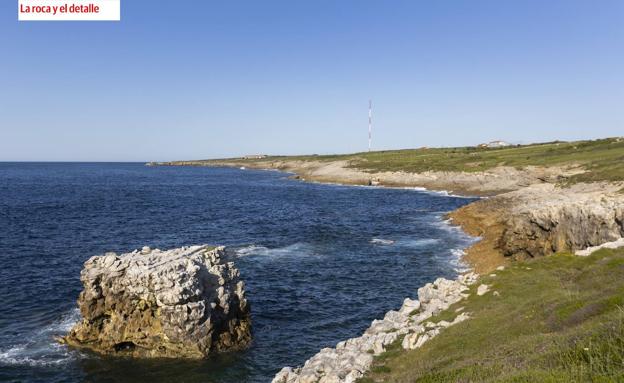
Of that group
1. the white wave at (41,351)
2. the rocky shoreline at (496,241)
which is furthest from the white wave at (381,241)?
the white wave at (41,351)

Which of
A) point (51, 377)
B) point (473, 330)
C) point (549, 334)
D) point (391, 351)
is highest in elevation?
point (549, 334)

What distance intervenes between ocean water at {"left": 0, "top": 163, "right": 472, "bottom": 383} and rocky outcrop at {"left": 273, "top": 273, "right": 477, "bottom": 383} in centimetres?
470

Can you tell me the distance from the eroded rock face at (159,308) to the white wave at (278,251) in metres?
24.3

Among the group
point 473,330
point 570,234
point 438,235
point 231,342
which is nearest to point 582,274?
point 473,330

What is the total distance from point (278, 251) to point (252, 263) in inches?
276

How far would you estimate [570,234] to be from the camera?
48062 millimetres

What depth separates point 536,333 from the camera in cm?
2055

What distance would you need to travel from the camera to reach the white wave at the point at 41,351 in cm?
2956

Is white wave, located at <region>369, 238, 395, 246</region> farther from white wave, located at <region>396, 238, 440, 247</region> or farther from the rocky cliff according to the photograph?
the rocky cliff

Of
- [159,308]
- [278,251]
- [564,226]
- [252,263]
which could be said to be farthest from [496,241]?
[159,308]

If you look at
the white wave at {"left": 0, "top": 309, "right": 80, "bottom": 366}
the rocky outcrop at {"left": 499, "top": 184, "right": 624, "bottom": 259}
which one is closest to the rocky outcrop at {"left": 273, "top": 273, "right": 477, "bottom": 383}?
the white wave at {"left": 0, "top": 309, "right": 80, "bottom": 366}

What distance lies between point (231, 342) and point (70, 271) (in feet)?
89.5

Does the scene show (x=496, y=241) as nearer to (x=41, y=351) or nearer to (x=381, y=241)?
(x=381, y=241)

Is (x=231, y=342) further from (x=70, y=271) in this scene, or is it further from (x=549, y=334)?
(x=70, y=271)
